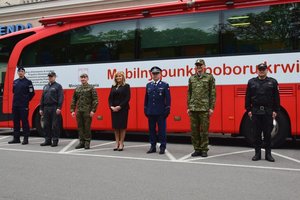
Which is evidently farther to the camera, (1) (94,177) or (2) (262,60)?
(2) (262,60)

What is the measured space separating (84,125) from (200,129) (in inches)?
112

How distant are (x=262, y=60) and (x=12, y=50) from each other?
761 centimetres

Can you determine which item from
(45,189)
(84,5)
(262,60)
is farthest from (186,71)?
(84,5)

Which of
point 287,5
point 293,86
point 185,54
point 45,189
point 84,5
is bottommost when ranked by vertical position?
point 45,189

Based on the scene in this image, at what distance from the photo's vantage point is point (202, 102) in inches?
340

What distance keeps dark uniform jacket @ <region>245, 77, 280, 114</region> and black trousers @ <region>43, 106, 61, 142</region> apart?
15.7 ft

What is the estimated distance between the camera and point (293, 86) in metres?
9.61

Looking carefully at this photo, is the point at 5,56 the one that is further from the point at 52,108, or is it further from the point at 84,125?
the point at 84,125

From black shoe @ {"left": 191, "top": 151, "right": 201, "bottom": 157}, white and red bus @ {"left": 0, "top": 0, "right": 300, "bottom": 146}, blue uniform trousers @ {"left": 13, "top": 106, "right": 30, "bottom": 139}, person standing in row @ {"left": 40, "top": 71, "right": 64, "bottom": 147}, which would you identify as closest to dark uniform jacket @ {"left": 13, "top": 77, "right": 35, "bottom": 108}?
blue uniform trousers @ {"left": 13, "top": 106, "right": 30, "bottom": 139}

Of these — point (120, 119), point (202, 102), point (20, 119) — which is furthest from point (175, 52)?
point (20, 119)

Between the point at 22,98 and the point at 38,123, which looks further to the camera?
the point at 38,123

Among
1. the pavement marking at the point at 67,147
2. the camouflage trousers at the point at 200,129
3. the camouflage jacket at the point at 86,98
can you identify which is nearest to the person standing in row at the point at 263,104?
the camouflage trousers at the point at 200,129

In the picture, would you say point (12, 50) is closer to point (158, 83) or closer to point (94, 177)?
point (158, 83)

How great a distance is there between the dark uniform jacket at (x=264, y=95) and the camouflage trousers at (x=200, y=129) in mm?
976
